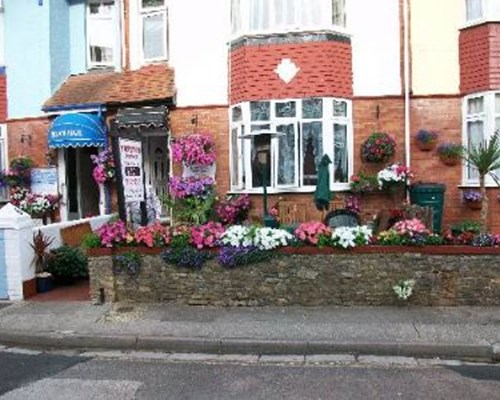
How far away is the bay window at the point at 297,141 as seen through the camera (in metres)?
13.4

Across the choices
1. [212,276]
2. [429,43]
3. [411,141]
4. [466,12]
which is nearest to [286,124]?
[411,141]

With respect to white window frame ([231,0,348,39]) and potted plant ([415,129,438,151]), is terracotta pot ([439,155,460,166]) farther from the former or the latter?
white window frame ([231,0,348,39])

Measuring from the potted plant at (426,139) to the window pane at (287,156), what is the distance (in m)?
2.73

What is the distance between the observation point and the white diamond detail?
13.5 m

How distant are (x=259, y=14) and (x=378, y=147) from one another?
3.94 metres

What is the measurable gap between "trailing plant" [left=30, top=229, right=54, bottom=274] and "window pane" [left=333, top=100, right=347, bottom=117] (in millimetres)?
6547

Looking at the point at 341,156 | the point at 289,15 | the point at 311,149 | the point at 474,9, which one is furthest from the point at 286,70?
the point at 474,9

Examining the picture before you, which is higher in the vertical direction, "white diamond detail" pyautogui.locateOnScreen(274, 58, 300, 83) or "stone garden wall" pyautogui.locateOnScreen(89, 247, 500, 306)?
"white diamond detail" pyautogui.locateOnScreen(274, 58, 300, 83)

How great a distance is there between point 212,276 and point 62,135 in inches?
303

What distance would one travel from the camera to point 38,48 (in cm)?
1616

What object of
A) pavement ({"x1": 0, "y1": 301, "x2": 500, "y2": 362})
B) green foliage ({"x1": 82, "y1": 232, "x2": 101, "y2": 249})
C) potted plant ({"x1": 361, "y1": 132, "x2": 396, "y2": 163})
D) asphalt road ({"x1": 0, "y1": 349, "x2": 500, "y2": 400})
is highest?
potted plant ({"x1": 361, "y1": 132, "x2": 396, "y2": 163})

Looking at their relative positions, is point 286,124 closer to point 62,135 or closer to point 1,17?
point 62,135

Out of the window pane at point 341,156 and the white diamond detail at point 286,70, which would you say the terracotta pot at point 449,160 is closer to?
the window pane at point 341,156

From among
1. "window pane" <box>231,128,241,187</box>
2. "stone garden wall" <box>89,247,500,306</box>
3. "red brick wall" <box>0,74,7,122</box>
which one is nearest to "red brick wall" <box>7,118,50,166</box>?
"red brick wall" <box>0,74,7,122</box>
